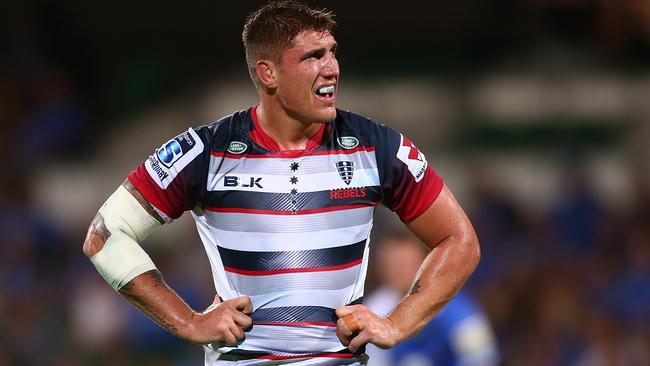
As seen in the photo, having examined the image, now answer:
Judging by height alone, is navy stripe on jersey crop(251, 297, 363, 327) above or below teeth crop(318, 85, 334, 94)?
below

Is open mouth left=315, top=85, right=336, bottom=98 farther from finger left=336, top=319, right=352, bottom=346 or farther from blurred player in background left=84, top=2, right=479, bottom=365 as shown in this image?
finger left=336, top=319, right=352, bottom=346

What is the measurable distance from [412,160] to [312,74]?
17.1 inches

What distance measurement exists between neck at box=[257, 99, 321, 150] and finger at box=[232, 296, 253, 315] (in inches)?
20.3

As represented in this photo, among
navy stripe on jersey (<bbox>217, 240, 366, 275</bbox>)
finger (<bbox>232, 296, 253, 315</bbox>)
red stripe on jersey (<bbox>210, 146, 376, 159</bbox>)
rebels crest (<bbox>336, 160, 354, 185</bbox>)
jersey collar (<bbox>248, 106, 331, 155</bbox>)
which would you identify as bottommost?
finger (<bbox>232, 296, 253, 315</bbox>)

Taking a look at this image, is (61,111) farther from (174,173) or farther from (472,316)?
(174,173)

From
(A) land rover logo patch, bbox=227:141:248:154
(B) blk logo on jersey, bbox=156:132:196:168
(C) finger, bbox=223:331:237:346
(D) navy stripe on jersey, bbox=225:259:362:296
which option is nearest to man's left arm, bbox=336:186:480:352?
(D) navy stripe on jersey, bbox=225:259:362:296

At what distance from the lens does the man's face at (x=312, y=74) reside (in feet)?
12.3

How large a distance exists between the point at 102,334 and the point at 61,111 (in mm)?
2765

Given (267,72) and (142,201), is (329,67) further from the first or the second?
(142,201)

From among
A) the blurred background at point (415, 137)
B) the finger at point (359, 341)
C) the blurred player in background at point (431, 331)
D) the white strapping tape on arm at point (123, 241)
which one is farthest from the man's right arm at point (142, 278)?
the blurred background at point (415, 137)

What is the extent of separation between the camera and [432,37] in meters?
11.8

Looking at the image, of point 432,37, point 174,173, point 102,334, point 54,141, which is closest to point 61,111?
point 54,141

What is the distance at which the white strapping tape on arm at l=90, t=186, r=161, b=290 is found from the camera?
3.74m

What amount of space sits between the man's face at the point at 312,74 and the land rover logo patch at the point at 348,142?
122mm
